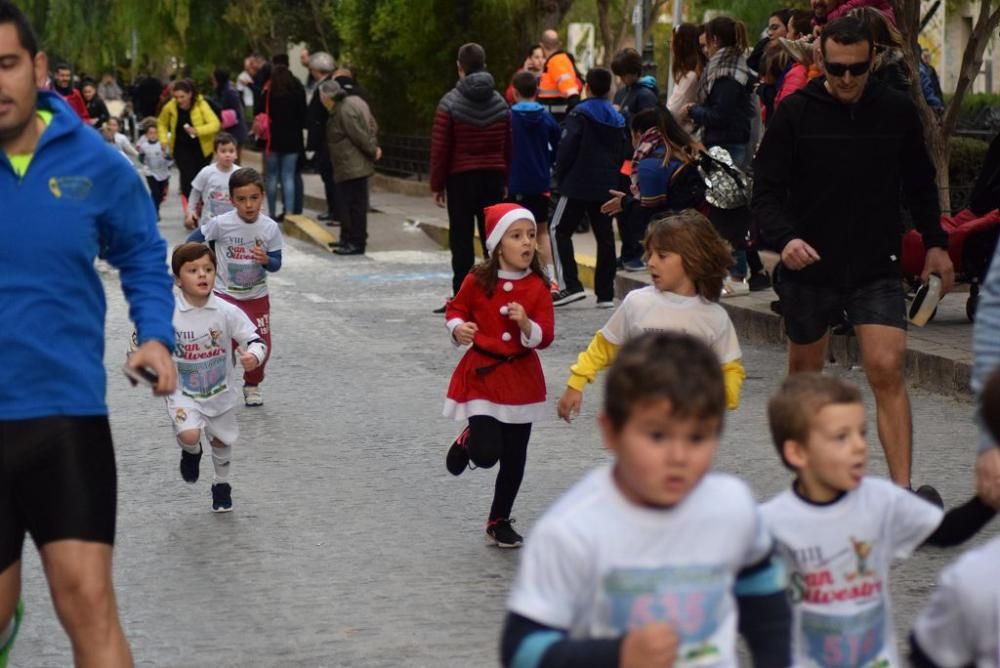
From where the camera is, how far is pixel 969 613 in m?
3.55

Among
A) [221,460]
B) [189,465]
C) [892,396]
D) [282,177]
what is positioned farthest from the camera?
[282,177]

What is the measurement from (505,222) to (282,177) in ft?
53.3

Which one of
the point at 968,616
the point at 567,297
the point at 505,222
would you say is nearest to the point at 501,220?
the point at 505,222

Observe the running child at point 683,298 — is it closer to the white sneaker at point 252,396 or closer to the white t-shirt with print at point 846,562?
the white t-shirt with print at point 846,562

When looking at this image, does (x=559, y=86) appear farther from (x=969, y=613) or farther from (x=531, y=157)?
(x=969, y=613)

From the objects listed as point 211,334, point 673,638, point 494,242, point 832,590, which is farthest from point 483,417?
point 673,638

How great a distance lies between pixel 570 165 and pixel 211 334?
727 cm

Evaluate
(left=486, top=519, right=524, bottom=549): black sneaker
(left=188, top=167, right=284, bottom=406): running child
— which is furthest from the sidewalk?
(left=188, top=167, right=284, bottom=406): running child

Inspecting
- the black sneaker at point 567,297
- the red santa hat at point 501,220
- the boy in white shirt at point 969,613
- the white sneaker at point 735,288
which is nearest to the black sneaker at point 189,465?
the red santa hat at point 501,220

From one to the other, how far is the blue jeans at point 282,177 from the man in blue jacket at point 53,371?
61.3 feet

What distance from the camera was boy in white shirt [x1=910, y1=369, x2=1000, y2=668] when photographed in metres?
3.52

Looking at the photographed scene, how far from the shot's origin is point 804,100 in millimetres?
7348

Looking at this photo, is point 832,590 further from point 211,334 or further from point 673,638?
point 211,334

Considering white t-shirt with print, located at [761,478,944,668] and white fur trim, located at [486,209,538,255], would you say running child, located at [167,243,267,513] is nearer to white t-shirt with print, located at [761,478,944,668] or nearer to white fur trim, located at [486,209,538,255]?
white fur trim, located at [486,209,538,255]
